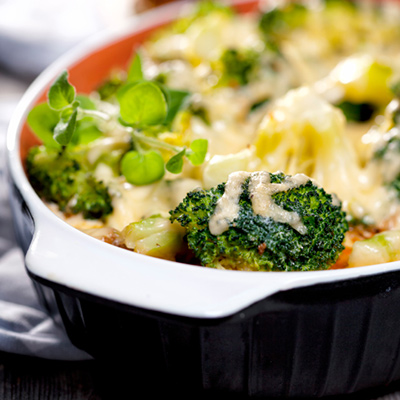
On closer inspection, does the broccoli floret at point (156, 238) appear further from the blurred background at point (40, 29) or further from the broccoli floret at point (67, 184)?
the blurred background at point (40, 29)

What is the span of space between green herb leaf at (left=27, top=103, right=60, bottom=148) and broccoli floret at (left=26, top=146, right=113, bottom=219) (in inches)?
2.7

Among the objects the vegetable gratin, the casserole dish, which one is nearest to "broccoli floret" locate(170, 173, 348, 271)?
the vegetable gratin

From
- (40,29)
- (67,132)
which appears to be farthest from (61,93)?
(40,29)

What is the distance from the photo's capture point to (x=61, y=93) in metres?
1.35

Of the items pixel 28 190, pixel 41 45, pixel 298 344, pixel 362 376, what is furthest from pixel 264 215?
pixel 41 45

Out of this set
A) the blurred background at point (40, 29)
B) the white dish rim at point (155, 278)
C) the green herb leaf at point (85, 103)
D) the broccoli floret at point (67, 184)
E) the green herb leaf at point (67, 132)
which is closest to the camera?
the white dish rim at point (155, 278)

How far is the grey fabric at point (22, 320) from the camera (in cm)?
138

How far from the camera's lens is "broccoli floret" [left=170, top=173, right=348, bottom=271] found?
1137 mm

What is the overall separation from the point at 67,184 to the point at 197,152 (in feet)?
1.20

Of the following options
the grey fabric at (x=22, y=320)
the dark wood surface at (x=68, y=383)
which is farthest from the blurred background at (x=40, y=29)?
the dark wood surface at (x=68, y=383)

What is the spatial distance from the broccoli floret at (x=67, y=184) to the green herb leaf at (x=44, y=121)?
7cm

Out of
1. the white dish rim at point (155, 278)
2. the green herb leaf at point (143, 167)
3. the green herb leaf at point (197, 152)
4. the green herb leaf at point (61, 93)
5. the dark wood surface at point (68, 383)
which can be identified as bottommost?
the dark wood surface at point (68, 383)

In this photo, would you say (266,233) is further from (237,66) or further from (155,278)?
(237,66)

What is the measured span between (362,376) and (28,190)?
2.77 feet
